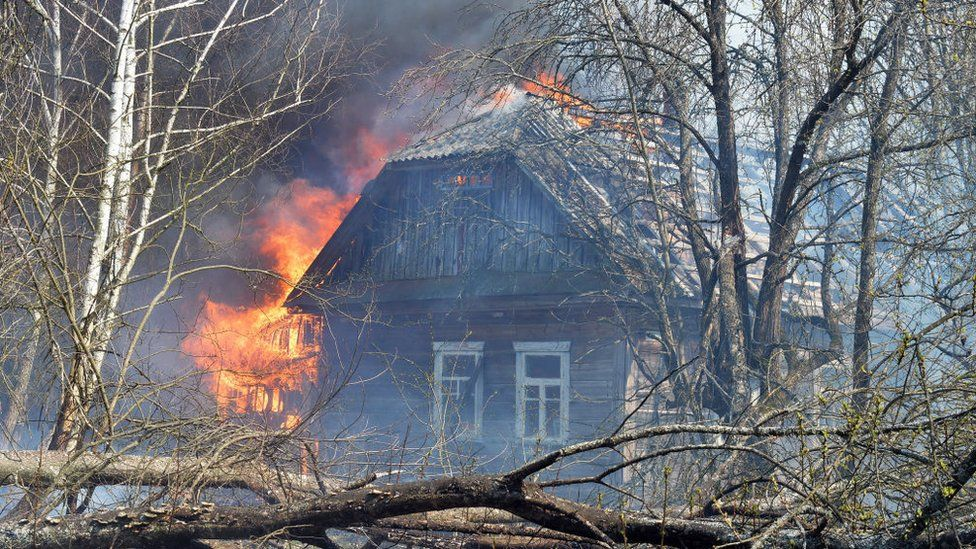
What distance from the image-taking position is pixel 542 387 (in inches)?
522

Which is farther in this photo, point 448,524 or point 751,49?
point 751,49

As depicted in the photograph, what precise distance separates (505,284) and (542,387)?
174cm

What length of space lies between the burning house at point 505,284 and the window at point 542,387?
0.02 m

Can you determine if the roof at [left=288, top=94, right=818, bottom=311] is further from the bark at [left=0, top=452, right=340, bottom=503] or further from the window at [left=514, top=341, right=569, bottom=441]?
the bark at [left=0, top=452, right=340, bottom=503]

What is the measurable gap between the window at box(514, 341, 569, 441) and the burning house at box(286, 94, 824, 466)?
2 centimetres

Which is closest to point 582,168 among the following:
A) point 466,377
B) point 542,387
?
point 542,387

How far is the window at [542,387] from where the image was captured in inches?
508

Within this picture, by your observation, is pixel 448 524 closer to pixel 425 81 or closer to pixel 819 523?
pixel 819 523

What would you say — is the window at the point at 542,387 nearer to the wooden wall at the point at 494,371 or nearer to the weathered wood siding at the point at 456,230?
the wooden wall at the point at 494,371

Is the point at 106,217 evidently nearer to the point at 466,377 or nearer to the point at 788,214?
the point at 788,214

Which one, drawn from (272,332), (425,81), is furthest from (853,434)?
(272,332)

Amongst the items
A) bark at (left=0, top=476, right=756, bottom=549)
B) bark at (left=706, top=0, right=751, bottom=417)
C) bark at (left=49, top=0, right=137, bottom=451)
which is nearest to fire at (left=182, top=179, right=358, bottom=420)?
bark at (left=49, top=0, right=137, bottom=451)

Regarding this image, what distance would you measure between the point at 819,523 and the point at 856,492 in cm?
27

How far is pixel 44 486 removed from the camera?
218 inches
